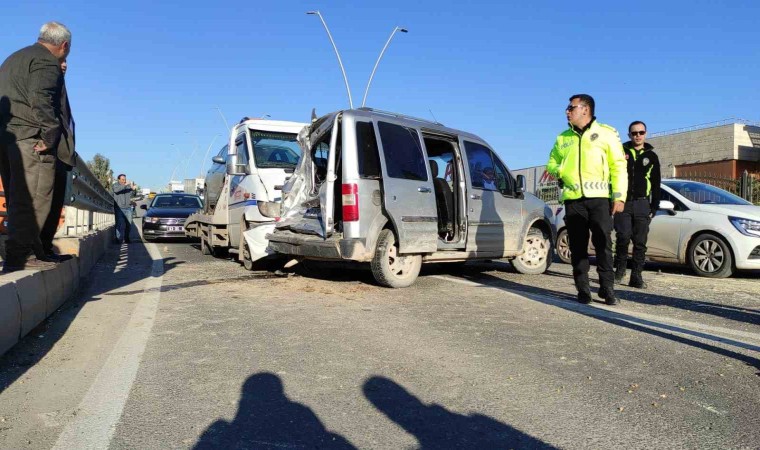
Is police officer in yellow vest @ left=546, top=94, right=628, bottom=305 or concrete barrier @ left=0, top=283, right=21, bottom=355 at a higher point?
police officer in yellow vest @ left=546, top=94, right=628, bottom=305

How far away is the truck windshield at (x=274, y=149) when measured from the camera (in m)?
9.41

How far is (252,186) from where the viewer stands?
29.3 ft

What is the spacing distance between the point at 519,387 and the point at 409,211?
12.2 ft

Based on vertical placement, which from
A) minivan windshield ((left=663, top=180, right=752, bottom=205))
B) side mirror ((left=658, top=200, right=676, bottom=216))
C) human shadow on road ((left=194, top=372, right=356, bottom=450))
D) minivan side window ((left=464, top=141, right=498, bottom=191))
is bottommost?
human shadow on road ((left=194, top=372, right=356, bottom=450))

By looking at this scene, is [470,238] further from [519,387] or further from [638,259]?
[519,387]

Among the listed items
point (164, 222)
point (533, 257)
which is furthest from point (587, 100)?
point (164, 222)

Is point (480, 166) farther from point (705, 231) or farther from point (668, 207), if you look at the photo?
point (705, 231)

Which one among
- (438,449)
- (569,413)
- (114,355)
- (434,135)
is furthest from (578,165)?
(114,355)

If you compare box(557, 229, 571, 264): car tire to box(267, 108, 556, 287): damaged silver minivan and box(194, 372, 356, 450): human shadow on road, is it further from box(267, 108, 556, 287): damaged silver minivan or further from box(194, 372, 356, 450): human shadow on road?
box(194, 372, 356, 450): human shadow on road

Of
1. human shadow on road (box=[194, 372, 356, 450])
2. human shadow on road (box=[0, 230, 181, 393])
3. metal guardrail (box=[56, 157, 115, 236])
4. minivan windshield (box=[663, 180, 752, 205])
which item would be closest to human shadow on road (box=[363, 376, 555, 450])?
human shadow on road (box=[194, 372, 356, 450])

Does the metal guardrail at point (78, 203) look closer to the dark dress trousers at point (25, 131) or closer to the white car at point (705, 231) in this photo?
the dark dress trousers at point (25, 131)

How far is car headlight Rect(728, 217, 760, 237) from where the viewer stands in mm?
8188

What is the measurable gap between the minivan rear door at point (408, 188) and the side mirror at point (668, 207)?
3.57 m

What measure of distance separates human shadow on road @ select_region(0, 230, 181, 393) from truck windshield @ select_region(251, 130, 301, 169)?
220 centimetres
